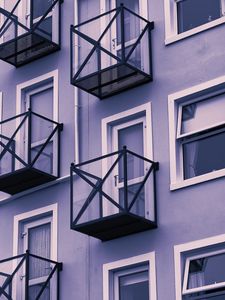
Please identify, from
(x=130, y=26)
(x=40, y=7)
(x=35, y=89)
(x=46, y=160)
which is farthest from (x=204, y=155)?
(x=40, y=7)

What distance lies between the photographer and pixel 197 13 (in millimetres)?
28453

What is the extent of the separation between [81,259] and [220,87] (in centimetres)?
430

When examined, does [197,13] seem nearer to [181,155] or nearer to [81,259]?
[181,155]

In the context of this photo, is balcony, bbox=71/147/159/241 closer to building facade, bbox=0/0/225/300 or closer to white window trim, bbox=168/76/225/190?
building facade, bbox=0/0/225/300

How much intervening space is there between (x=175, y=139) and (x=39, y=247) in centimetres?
388

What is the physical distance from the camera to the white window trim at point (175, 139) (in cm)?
2652

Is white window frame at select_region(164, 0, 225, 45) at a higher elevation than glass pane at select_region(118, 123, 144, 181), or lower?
higher

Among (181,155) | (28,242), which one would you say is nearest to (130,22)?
(181,155)

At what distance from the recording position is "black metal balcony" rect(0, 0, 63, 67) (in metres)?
30.5

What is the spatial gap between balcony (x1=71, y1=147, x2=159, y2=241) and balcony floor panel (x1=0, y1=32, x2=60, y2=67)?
3.76 m

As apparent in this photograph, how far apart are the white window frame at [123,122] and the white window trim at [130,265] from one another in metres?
0.77

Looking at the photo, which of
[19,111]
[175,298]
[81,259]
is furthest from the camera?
[19,111]

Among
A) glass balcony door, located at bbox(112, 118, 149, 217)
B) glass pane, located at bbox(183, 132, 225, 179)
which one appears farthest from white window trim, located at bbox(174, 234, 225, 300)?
glass pane, located at bbox(183, 132, 225, 179)

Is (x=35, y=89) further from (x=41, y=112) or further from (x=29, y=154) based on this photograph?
(x=29, y=154)
